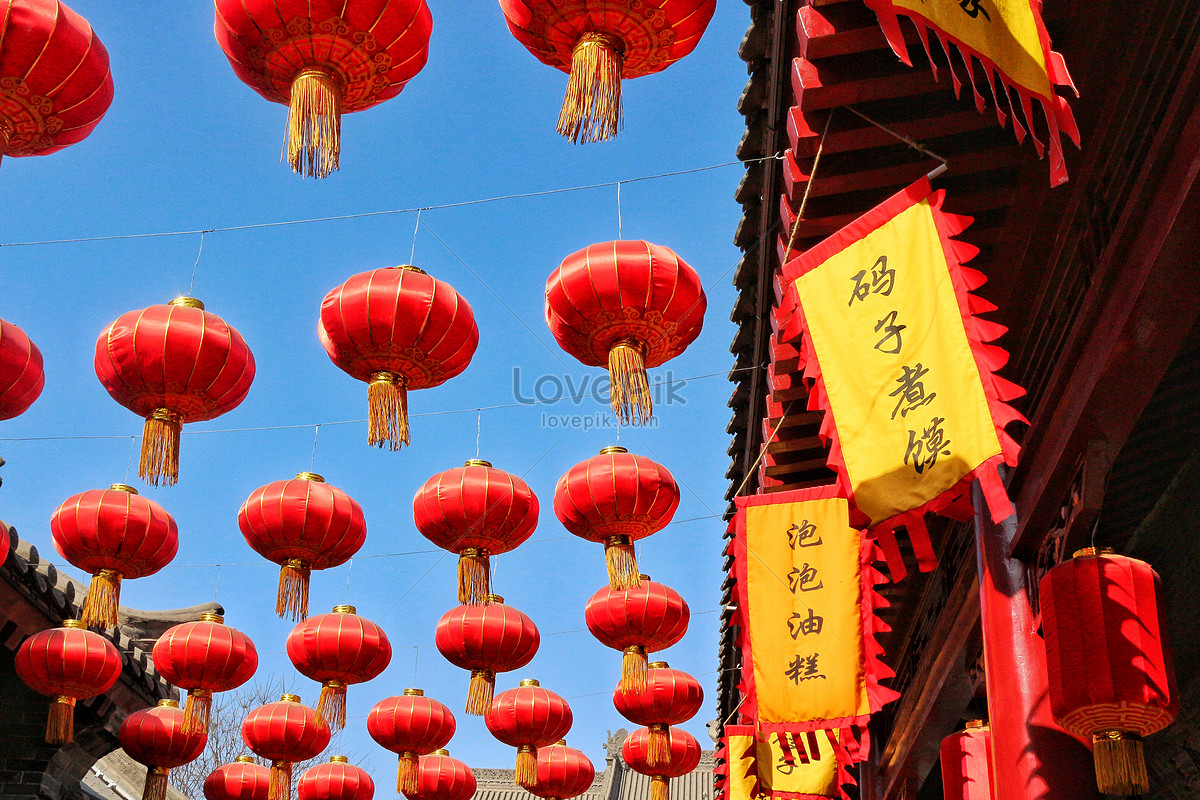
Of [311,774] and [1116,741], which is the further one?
[311,774]

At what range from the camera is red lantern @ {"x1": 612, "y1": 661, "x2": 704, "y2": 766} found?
11711mm

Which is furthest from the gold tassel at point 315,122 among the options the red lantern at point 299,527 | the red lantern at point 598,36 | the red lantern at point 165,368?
the red lantern at point 299,527

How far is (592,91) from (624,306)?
191 cm

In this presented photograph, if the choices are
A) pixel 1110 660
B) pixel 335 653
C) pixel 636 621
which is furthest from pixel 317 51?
pixel 335 653

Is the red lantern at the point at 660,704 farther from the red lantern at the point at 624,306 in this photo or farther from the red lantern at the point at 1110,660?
the red lantern at the point at 1110,660

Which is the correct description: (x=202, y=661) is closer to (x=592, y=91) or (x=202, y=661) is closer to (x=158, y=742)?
(x=158, y=742)

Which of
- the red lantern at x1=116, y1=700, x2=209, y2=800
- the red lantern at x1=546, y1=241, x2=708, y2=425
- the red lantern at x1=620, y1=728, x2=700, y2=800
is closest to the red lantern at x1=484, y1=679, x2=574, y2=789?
the red lantern at x1=620, y1=728, x2=700, y2=800

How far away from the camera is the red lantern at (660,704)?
1171 centimetres

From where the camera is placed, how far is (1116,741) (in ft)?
13.4

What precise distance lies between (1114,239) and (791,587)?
8.17ft

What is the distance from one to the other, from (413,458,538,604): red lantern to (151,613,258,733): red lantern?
332 cm

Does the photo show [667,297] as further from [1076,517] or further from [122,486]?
[122,486]

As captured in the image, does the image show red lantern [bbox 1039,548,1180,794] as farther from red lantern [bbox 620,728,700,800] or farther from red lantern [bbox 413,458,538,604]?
red lantern [bbox 620,728,700,800]

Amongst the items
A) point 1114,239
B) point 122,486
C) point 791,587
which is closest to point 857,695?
point 791,587
